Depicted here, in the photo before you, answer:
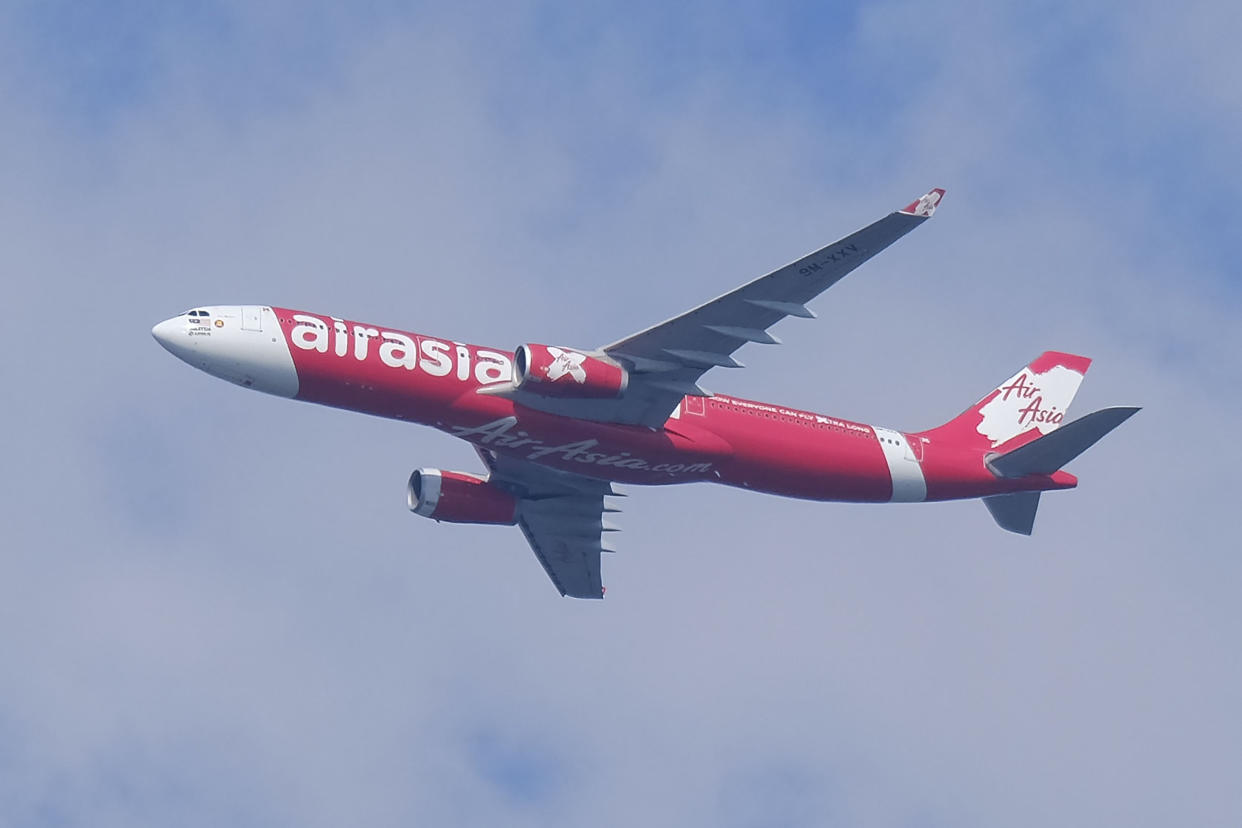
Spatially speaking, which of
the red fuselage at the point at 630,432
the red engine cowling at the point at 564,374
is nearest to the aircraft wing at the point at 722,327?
the red engine cowling at the point at 564,374

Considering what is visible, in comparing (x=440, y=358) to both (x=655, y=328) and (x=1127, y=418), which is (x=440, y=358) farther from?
(x=1127, y=418)

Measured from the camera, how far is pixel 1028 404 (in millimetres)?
72000

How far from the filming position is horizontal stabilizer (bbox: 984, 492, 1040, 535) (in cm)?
6881

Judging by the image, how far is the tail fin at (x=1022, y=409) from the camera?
69.6 meters

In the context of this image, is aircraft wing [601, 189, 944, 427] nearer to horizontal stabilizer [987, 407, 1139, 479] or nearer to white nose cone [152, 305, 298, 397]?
white nose cone [152, 305, 298, 397]

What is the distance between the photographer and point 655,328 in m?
58.1

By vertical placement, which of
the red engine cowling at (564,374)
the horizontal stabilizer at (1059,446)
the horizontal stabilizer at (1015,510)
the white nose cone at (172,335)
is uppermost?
the white nose cone at (172,335)

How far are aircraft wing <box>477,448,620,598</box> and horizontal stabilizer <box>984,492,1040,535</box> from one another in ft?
50.8

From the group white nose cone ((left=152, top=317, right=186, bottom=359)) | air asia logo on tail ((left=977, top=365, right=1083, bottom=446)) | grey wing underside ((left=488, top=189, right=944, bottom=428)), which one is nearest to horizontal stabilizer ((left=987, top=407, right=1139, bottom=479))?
air asia logo on tail ((left=977, top=365, right=1083, bottom=446))

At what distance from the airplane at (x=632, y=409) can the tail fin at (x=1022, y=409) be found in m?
0.53

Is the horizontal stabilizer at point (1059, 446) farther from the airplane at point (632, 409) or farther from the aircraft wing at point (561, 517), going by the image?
the aircraft wing at point (561, 517)

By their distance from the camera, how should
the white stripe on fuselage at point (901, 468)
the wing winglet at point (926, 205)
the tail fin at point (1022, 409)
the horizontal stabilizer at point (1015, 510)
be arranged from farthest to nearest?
the tail fin at point (1022, 409), the horizontal stabilizer at point (1015, 510), the white stripe on fuselage at point (901, 468), the wing winglet at point (926, 205)

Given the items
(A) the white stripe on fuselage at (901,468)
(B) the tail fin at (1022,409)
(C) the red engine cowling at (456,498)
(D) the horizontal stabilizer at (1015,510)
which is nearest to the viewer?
(A) the white stripe on fuselage at (901,468)

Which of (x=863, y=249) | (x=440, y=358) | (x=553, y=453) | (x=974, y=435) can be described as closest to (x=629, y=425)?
(x=553, y=453)
